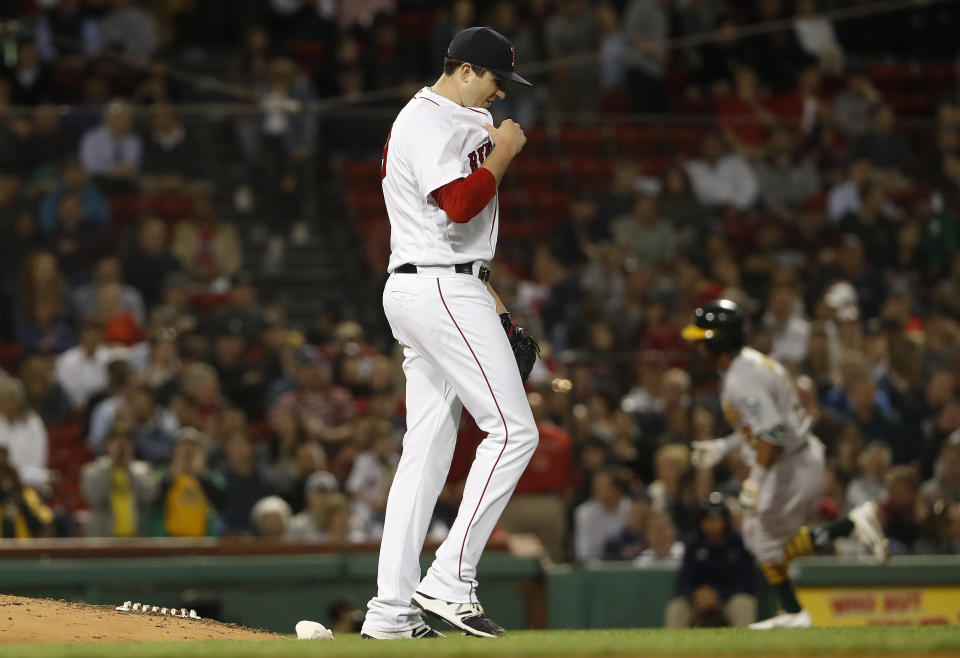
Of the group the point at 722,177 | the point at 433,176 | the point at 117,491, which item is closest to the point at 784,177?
the point at 722,177

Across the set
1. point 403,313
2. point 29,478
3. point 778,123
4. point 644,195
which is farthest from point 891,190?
point 403,313

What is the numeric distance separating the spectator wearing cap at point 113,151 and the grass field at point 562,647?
7961mm

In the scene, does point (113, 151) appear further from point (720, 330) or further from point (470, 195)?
point (470, 195)

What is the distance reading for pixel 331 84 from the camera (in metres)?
14.7

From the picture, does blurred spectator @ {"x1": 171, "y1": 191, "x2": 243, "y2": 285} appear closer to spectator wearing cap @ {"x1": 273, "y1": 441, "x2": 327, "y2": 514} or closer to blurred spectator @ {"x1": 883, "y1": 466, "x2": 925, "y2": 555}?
spectator wearing cap @ {"x1": 273, "y1": 441, "x2": 327, "y2": 514}

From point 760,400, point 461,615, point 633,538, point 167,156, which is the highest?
point 167,156

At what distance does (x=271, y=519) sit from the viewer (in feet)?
32.0

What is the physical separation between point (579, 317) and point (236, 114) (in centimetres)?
324

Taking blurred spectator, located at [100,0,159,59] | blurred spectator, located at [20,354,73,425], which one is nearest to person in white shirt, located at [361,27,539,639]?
blurred spectator, located at [20,354,73,425]

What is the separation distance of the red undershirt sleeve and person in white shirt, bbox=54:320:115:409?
711 centimetres

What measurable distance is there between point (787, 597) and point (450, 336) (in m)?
3.55

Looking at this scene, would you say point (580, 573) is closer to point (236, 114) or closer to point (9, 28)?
point (236, 114)

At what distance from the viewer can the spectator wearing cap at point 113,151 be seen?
1209 centimetres

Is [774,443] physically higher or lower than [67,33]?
lower
